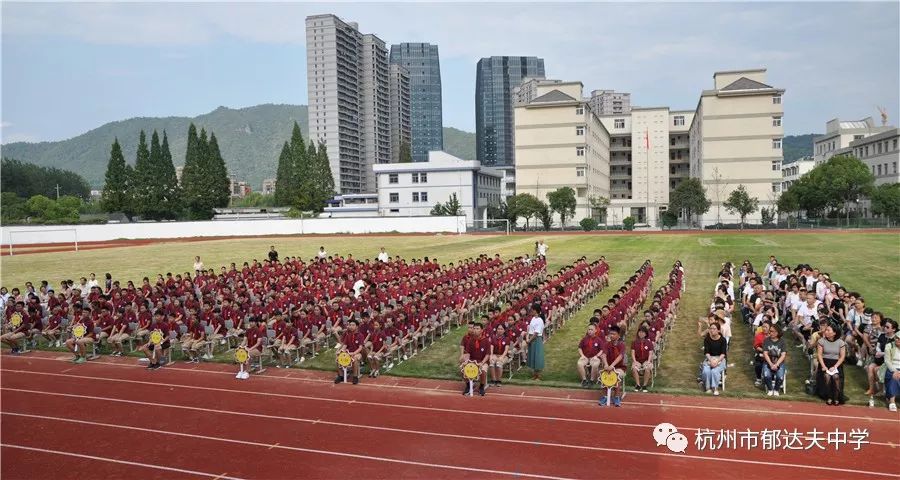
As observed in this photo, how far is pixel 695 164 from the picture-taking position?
84.3 meters

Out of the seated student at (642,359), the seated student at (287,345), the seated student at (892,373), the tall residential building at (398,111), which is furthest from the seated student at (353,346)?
the tall residential building at (398,111)

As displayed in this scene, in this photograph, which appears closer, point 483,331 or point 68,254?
point 483,331

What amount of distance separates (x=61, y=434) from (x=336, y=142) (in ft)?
416

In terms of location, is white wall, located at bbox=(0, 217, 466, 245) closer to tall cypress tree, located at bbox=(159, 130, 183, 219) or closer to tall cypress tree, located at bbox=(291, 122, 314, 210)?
tall cypress tree, located at bbox=(159, 130, 183, 219)

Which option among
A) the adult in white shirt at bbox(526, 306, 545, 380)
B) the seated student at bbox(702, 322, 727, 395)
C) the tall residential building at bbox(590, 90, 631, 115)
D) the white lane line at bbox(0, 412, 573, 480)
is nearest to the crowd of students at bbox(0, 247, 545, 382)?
the adult in white shirt at bbox(526, 306, 545, 380)

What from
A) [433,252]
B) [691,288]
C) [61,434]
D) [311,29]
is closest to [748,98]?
[433,252]

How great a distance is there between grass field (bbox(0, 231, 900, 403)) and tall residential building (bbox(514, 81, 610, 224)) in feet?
80.9

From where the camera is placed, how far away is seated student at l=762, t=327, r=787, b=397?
11.3 m

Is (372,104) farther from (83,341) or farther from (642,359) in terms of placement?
(642,359)

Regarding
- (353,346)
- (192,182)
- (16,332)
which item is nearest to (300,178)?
(192,182)

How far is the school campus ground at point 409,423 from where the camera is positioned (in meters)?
8.66

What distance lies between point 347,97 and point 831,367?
5309 inches

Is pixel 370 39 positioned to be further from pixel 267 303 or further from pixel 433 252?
pixel 267 303

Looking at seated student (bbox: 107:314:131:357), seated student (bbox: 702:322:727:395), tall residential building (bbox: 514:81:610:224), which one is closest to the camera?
seated student (bbox: 702:322:727:395)
